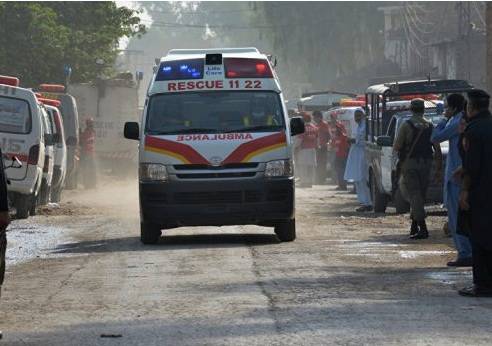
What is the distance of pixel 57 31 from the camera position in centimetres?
4500

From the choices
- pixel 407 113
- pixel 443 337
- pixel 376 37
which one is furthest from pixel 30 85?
pixel 376 37

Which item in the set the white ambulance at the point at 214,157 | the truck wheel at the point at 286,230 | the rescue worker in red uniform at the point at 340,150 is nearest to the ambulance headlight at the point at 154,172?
the white ambulance at the point at 214,157

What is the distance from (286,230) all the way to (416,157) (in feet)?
6.49

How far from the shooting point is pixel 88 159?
37.6 m

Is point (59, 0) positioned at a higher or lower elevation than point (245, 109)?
higher

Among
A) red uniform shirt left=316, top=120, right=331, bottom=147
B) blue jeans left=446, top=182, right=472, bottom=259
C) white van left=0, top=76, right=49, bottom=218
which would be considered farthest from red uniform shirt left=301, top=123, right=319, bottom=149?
blue jeans left=446, top=182, right=472, bottom=259

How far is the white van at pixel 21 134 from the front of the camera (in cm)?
2238

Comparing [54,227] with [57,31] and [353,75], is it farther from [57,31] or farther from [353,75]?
[353,75]

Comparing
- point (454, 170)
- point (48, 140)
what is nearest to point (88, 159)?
point (48, 140)

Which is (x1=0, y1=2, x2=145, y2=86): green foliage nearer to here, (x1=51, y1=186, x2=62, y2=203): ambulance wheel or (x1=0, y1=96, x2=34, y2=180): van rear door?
(x1=51, y1=186, x2=62, y2=203): ambulance wheel

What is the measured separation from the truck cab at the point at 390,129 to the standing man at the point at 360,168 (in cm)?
17

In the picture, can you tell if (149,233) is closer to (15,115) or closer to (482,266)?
(15,115)

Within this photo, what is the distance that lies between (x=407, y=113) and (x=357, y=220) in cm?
218

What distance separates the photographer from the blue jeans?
557 inches
